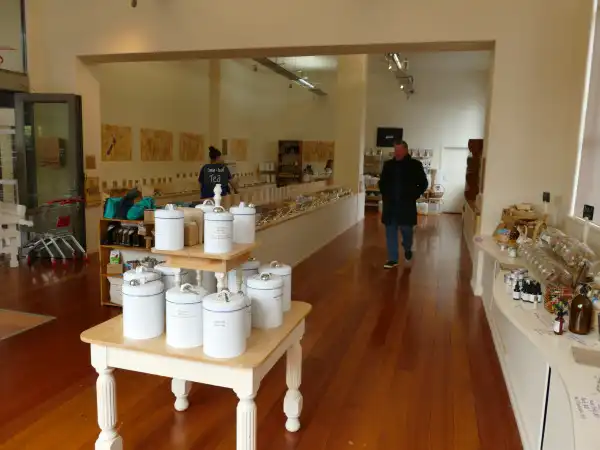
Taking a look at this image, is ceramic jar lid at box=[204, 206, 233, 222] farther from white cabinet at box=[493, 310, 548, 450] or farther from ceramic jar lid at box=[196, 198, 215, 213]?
white cabinet at box=[493, 310, 548, 450]

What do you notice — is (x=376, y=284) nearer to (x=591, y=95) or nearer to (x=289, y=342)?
(x=591, y=95)

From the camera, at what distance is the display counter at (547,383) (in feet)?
5.57

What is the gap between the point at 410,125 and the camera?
1511cm

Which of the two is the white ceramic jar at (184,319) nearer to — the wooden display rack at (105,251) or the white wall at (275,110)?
the wooden display rack at (105,251)

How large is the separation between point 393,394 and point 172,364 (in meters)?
1.67

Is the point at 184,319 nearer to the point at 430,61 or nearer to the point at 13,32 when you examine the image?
the point at 13,32

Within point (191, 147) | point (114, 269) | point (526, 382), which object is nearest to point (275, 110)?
point (191, 147)

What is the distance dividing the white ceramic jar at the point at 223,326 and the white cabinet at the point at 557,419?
1.34 meters

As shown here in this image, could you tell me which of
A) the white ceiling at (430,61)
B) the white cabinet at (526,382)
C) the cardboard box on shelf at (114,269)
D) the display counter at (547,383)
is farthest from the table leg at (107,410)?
the white ceiling at (430,61)

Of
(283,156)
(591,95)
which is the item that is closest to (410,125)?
(283,156)

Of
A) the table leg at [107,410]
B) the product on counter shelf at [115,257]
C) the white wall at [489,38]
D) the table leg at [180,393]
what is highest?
the white wall at [489,38]

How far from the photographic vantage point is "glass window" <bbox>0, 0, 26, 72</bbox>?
22.5 ft

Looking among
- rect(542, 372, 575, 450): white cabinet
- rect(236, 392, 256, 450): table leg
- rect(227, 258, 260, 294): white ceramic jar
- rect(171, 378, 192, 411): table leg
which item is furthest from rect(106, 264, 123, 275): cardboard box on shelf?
rect(542, 372, 575, 450): white cabinet

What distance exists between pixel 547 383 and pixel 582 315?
381 mm
